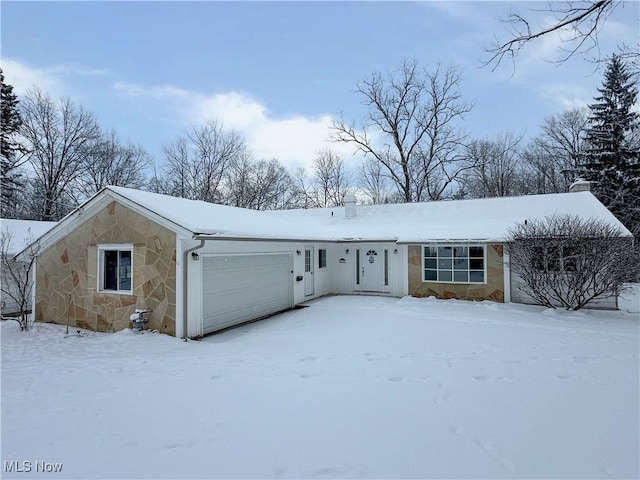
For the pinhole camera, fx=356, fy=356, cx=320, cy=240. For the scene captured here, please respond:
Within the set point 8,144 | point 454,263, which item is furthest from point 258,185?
point 454,263

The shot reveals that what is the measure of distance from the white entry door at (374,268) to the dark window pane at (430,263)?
147cm

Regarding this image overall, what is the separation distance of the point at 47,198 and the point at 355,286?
2276 centimetres

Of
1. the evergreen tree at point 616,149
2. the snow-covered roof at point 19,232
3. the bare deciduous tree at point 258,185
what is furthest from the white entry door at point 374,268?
the bare deciduous tree at point 258,185

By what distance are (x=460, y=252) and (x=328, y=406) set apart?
942cm

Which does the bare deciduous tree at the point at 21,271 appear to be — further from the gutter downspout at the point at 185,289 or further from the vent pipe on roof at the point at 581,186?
the vent pipe on roof at the point at 581,186

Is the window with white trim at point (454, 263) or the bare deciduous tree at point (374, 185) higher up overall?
the bare deciduous tree at point (374, 185)

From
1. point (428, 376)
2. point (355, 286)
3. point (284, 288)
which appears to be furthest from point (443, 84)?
point (428, 376)

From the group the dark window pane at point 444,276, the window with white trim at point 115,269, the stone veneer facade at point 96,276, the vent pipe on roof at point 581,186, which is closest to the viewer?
the stone veneer facade at point 96,276

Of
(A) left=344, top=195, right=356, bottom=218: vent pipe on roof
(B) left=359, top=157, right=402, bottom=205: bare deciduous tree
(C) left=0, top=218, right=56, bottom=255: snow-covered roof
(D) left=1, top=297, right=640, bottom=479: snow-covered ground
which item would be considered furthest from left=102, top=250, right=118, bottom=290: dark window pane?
(B) left=359, top=157, right=402, bottom=205: bare deciduous tree

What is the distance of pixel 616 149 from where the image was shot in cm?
2062

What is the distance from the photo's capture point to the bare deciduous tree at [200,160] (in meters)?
29.0

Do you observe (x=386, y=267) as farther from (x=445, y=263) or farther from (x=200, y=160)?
(x=200, y=160)

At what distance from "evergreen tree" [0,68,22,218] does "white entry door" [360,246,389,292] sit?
21889 millimetres

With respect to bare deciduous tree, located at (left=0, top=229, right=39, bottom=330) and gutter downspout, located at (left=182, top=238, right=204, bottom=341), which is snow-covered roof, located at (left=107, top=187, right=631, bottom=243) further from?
bare deciduous tree, located at (left=0, top=229, right=39, bottom=330)
